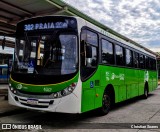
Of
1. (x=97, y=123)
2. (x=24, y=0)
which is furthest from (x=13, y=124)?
(x=24, y=0)

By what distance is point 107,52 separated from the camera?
9531 millimetres

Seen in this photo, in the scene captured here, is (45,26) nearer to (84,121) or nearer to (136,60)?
(84,121)

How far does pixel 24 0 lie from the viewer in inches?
444

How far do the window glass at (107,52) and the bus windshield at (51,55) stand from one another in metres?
2.12

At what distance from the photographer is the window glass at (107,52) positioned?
363 inches

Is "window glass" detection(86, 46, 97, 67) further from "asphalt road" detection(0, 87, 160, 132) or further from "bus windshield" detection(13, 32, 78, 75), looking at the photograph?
"asphalt road" detection(0, 87, 160, 132)

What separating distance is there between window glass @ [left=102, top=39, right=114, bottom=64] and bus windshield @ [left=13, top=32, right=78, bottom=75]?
2.12 meters

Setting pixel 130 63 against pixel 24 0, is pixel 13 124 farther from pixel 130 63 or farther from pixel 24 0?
pixel 130 63

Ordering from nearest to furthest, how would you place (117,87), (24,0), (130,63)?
(117,87) < (24,0) < (130,63)

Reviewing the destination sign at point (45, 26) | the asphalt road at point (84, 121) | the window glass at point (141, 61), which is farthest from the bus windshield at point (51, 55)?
the window glass at point (141, 61)

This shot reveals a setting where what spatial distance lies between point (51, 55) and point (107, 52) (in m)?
2.87

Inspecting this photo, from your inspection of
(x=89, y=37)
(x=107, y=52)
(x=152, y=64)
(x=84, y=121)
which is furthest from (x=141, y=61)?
(x=84, y=121)

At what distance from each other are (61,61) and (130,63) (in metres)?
6.00

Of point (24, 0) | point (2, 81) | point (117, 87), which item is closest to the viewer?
point (117, 87)
